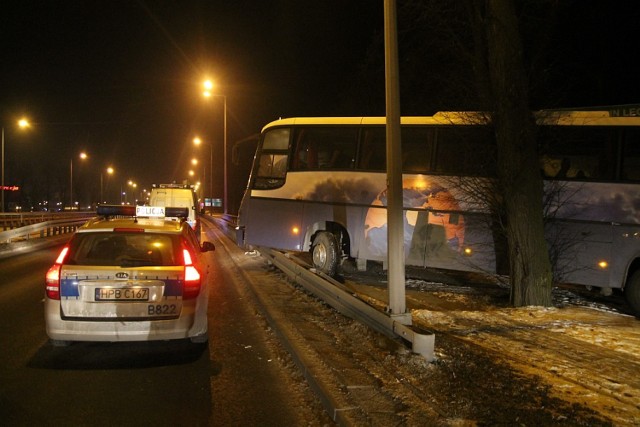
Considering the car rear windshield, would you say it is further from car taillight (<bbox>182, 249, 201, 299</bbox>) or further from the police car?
car taillight (<bbox>182, 249, 201, 299</bbox>)

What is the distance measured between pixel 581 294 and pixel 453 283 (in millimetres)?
2848

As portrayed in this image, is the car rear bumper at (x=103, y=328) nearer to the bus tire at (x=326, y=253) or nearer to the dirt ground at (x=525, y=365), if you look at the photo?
the dirt ground at (x=525, y=365)

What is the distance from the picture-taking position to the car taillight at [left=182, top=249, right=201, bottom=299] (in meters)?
5.96

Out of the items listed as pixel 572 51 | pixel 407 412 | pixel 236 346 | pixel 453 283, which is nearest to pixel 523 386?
pixel 407 412

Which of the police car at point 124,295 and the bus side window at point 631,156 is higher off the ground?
the bus side window at point 631,156

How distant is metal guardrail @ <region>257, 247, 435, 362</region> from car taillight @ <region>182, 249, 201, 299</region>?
2339 millimetres

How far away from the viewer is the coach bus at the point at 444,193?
9.60 meters

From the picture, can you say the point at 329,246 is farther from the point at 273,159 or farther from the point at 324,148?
the point at 273,159

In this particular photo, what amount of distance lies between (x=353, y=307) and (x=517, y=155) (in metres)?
4.13

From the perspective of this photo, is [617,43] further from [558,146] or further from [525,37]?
[558,146]

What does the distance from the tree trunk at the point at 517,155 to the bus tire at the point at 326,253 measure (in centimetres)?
433

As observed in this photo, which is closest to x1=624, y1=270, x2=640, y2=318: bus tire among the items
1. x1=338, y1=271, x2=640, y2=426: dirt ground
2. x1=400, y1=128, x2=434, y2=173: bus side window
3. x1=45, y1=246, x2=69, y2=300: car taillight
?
x1=338, y1=271, x2=640, y2=426: dirt ground

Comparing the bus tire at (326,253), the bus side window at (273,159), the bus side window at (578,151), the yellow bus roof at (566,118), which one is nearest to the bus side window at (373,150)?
the yellow bus roof at (566,118)

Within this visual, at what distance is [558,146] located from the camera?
10.0 meters
